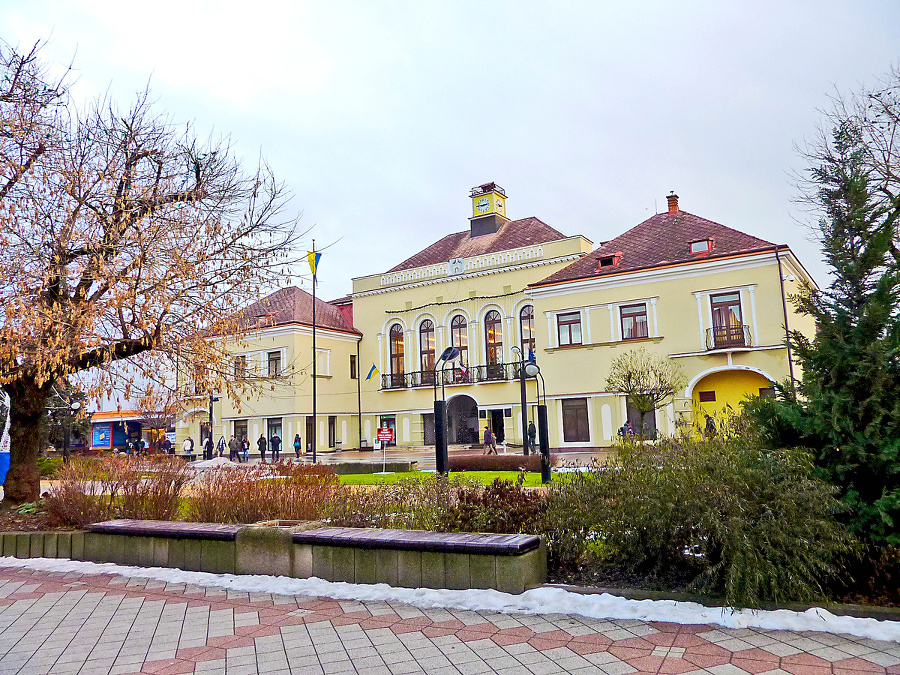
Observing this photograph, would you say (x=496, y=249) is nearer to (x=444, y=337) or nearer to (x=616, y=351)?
(x=444, y=337)

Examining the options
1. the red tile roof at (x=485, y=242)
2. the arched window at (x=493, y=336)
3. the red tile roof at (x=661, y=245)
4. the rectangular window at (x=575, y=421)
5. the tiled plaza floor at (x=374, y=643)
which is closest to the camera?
the tiled plaza floor at (x=374, y=643)

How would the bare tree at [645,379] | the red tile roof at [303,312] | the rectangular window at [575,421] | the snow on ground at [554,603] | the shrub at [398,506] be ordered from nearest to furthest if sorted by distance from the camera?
the snow on ground at [554,603] < the shrub at [398,506] < the bare tree at [645,379] < the rectangular window at [575,421] < the red tile roof at [303,312]

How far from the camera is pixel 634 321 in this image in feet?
103

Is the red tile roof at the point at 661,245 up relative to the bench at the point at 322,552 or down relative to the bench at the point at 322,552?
up

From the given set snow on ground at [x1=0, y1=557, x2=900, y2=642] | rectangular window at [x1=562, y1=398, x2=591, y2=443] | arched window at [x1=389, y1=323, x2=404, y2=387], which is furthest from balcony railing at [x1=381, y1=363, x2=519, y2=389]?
snow on ground at [x1=0, y1=557, x2=900, y2=642]

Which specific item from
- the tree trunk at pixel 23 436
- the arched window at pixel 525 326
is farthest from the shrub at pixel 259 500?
the arched window at pixel 525 326

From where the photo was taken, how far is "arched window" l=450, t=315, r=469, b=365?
40.0 m

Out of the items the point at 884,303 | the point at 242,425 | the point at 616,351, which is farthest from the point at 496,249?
the point at 884,303

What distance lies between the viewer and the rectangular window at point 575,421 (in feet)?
105

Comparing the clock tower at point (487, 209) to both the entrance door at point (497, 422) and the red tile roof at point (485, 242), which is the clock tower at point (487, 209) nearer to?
the red tile roof at point (485, 242)

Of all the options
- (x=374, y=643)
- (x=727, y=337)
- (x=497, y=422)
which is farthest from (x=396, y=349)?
(x=374, y=643)

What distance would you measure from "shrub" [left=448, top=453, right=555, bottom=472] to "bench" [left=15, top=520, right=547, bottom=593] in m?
A: 14.3

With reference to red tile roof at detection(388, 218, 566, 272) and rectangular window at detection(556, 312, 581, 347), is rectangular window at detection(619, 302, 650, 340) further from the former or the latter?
red tile roof at detection(388, 218, 566, 272)

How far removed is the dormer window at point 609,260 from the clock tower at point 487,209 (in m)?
11.9
